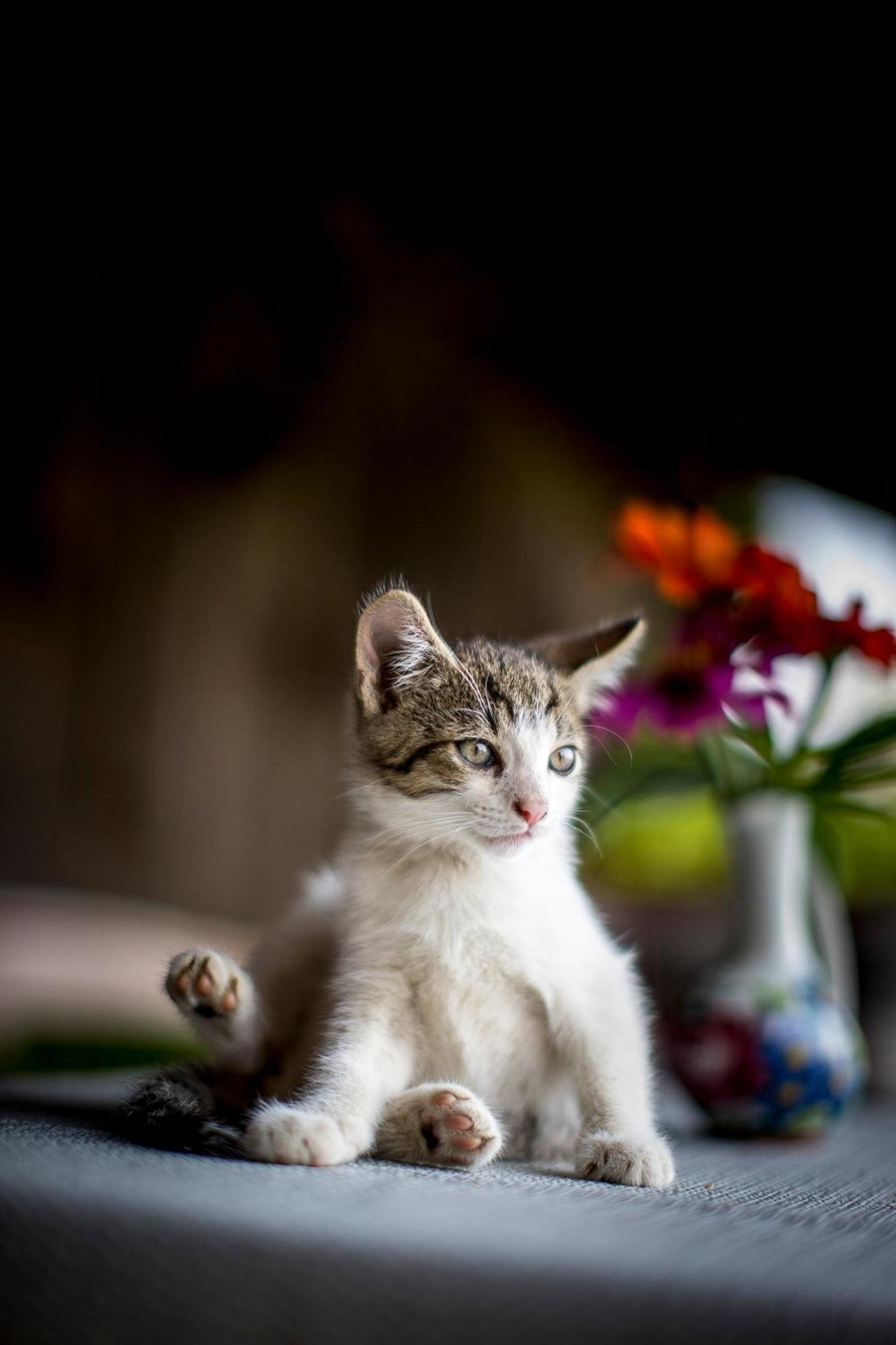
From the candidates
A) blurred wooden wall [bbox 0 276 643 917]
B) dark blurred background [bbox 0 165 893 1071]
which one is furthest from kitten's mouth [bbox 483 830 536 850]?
blurred wooden wall [bbox 0 276 643 917]

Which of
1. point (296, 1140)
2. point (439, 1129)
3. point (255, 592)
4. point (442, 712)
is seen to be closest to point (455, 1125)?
point (439, 1129)

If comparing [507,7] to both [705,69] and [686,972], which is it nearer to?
[705,69]

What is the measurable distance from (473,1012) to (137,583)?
7.12 ft

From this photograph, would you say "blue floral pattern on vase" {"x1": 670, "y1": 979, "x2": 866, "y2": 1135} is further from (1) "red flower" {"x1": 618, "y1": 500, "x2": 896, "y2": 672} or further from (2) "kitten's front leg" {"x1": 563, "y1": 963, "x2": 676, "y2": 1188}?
(1) "red flower" {"x1": 618, "y1": 500, "x2": 896, "y2": 672}

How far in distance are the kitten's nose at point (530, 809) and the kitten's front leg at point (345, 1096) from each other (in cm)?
18

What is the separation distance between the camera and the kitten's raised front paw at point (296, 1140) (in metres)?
0.71

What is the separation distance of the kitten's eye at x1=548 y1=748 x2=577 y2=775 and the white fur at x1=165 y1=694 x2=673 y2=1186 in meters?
0.02

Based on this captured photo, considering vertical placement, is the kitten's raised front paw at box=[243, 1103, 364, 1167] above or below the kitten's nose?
below

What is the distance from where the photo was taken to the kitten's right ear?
3.05ft

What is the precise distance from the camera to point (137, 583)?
277 cm

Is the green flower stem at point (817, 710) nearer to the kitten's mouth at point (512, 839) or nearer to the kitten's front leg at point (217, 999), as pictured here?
the kitten's mouth at point (512, 839)

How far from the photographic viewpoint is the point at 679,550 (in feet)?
3.79

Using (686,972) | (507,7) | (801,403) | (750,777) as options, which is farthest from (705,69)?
(686,972)

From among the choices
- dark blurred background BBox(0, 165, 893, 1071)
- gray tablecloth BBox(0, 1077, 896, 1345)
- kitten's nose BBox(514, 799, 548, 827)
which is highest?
dark blurred background BBox(0, 165, 893, 1071)
